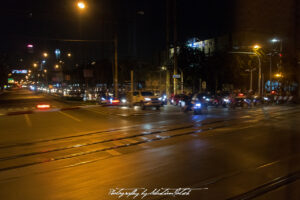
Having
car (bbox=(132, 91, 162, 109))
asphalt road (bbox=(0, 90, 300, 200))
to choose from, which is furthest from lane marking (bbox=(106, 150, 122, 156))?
car (bbox=(132, 91, 162, 109))

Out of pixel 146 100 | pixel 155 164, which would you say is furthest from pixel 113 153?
pixel 146 100

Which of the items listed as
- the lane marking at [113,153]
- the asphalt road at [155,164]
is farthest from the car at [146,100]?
the lane marking at [113,153]

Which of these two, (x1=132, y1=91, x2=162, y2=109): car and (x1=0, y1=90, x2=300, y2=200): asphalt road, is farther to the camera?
(x1=132, y1=91, x2=162, y2=109): car

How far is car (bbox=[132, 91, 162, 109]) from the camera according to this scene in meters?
26.4

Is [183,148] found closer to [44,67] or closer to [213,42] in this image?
[44,67]

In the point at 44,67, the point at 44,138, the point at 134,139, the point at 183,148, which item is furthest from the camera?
the point at 44,67

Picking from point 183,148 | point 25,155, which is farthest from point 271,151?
point 25,155

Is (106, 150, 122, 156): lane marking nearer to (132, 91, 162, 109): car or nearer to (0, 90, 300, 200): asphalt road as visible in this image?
(0, 90, 300, 200): asphalt road

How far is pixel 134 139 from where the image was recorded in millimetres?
11203

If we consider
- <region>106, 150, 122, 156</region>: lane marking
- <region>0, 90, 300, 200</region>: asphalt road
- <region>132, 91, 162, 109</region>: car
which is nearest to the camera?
<region>0, 90, 300, 200</region>: asphalt road

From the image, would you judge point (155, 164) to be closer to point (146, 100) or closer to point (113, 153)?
point (113, 153)

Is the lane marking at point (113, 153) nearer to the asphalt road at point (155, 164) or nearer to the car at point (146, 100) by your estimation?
the asphalt road at point (155, 164)

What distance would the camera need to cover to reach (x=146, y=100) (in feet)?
86.9

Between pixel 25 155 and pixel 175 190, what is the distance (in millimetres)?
5662
